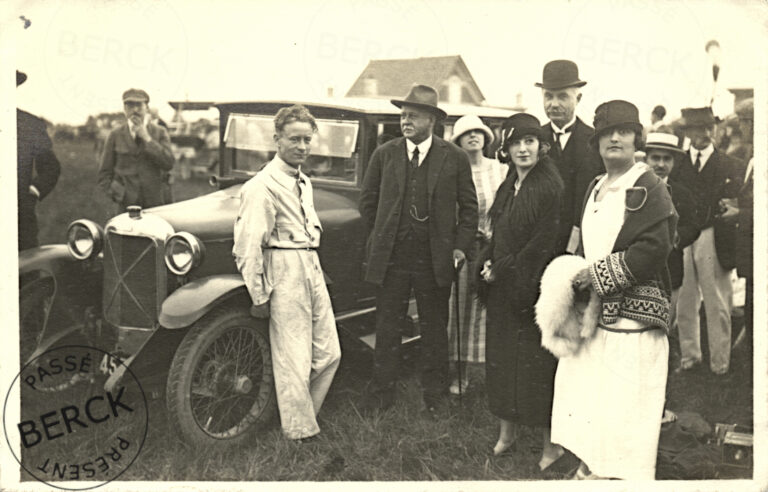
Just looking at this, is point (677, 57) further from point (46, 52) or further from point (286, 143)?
point (46, 52)

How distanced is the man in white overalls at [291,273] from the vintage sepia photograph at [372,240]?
16 millimetres

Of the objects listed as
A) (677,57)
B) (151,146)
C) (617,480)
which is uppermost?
(677,57)

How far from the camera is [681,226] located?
4.02 m

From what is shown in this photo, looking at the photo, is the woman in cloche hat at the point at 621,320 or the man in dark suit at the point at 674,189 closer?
the woman in cloche hat at the point at 621,320

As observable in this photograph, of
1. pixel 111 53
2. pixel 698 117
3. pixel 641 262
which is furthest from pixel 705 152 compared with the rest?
pixel 111 53

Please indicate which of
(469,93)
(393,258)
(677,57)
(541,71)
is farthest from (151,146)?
(677,57)

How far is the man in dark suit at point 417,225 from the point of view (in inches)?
154

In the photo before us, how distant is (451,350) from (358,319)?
2.07 feet

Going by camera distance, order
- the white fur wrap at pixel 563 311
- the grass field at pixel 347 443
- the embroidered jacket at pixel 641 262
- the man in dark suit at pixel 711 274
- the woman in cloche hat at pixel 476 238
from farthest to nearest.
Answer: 1. the man in dark suit at pixel 711 274
2. the woman in cloche hat at pixel 476 238
3. the grass field at pixel 347 443
4. the white fur wrap at pixel 563 311
5. the embroidered jacket at pixel 641 262

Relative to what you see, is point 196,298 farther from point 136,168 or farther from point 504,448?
point 504,448

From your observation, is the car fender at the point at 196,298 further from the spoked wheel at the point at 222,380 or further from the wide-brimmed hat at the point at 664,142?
the wide-brimmed hat at the point at 664,142

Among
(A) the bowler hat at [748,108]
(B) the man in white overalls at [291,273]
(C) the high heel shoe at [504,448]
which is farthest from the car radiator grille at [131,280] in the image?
(A) the bowler hat at [748,108]

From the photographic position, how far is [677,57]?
4141 millimetres

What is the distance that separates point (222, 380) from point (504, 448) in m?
1.72
